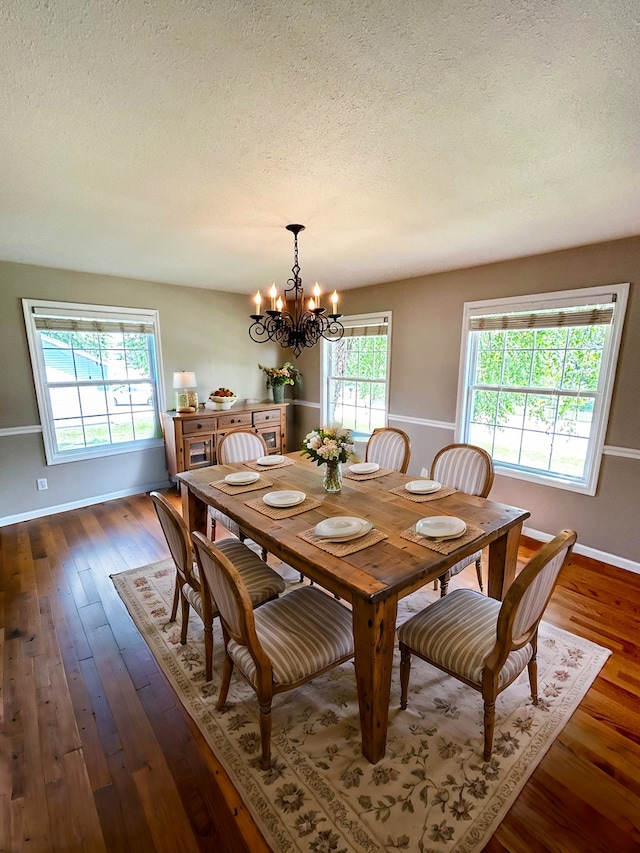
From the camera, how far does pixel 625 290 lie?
262 centimetres

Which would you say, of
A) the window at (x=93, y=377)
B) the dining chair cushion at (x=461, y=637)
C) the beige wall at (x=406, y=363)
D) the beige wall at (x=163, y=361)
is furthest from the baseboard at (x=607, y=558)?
the window at (x=93, y=377)

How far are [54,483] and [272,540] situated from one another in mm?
3213

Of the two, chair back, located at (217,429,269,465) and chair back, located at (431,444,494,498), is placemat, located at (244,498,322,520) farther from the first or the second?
chair back, located at (431,444,494,498)

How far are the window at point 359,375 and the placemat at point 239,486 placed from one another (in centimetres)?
187

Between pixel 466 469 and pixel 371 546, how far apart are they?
1.32 metres

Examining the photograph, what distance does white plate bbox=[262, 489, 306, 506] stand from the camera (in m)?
2.05

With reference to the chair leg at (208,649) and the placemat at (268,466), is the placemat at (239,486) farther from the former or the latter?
the chair leg at (208,649)

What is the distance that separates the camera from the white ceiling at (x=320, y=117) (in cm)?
94

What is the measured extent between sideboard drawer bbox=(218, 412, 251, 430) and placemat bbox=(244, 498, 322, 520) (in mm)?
2299

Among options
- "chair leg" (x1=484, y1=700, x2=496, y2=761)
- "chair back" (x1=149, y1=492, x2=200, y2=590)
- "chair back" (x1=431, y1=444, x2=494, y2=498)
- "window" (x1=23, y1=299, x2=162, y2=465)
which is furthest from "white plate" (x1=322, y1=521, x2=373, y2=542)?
"window" (x1=23, y1=299, x2=162, y2=465)

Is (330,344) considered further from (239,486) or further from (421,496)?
(421,496)

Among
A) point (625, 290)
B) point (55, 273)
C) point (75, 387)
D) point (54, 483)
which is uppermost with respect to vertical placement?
point (55, 273)

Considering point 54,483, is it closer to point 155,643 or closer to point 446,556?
point 155,643

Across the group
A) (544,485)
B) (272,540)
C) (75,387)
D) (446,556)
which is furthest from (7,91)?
(544,485)
